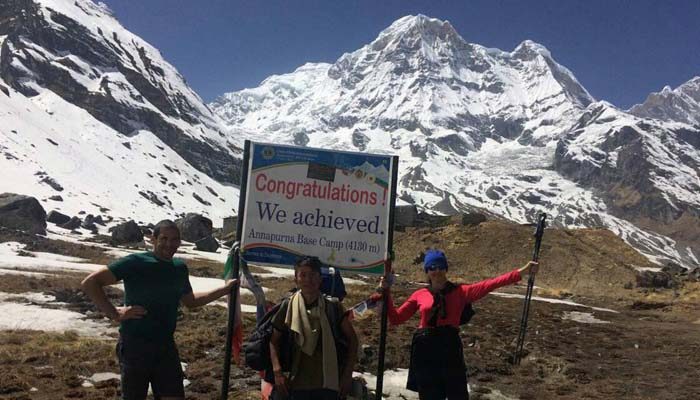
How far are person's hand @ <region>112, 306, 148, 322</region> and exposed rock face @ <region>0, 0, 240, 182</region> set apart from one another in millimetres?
163763

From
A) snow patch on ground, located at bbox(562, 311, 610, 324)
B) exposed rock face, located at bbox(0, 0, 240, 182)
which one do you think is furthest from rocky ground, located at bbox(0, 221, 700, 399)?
exposed rock face, located at bbox(0, 0, 240, 182)

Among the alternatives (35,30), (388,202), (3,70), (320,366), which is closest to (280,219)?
(388,202)

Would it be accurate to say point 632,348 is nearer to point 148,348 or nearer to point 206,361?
point 206,361

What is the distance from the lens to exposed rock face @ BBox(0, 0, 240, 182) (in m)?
154

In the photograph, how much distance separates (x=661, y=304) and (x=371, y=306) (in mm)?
33421

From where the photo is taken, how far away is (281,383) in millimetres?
4656

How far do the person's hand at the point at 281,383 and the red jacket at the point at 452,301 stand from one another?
5.42ft

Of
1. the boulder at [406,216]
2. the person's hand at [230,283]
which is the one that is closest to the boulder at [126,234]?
the boulder at [406,216]

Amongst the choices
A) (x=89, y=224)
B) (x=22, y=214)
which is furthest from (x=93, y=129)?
(x=22, y=214)

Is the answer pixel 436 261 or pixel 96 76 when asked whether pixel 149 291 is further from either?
pixel 96 76

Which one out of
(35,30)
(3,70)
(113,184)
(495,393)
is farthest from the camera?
(35,30)

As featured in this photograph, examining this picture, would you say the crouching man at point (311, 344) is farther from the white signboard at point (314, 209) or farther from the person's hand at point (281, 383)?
the white signboard at point (314, 209)

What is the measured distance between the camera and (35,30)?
17112cm

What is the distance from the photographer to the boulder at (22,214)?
51.3m
